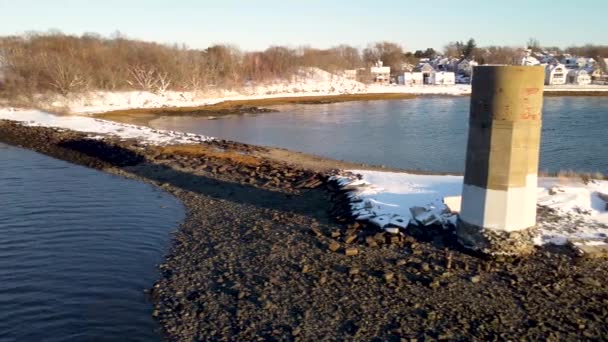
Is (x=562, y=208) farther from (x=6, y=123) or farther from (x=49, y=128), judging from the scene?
(x=6, y=123)

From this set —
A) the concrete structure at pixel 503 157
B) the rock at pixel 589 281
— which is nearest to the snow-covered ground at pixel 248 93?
the concrete structure at pixel 503 157

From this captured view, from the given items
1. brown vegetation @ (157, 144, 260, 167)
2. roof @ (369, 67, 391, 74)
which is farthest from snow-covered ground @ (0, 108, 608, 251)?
roof @ (369, 67, 391, 74)

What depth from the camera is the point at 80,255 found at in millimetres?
10703

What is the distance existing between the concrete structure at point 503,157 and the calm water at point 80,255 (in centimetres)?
645

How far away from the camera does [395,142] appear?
31375 millimetres

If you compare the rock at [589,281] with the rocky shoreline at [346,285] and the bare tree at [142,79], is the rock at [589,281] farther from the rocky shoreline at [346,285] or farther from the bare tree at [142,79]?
the bare tree at [142,79]

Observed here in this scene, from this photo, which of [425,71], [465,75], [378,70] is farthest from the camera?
[465,75]

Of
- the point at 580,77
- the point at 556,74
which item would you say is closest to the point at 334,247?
the point at 556,74

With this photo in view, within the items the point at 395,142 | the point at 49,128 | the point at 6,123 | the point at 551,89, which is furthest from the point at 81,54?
the point at 551,89

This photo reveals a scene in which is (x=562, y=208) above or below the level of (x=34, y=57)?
below

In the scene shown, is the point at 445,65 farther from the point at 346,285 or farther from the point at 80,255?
the point at 346,285

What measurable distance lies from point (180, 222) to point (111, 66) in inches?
2151

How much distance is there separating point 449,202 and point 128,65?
60.1 metres

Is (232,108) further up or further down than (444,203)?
further up
